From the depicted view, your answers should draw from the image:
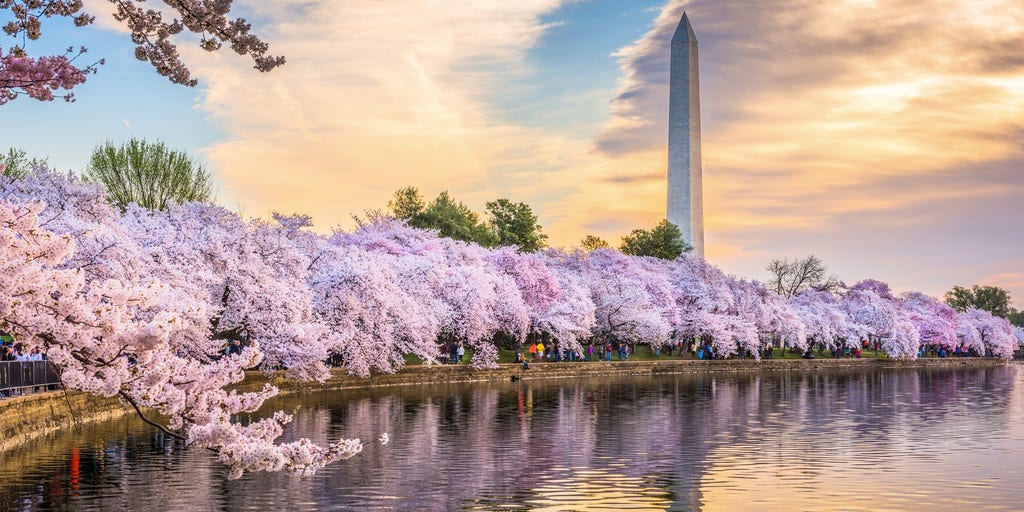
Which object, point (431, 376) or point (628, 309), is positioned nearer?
point (431, 376)

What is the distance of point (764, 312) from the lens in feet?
271

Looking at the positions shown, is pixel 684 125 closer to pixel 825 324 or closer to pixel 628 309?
pixel 628 309

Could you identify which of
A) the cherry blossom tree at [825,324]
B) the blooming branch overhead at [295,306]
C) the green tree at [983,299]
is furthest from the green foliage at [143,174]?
the green tree at [983,299]

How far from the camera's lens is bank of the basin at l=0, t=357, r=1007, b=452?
2697 centimetres

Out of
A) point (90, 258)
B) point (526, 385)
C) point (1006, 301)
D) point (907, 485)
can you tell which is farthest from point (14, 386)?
point (1006, 301)

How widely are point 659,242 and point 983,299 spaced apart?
91.6m

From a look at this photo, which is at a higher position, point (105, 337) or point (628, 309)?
point (628, 309)

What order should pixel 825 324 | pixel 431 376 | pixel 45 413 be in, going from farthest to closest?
pixel 825 324 → pixel 431 376 → pixel 45 413

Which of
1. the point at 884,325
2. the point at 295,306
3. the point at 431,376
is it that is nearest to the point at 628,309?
the point at 431,376

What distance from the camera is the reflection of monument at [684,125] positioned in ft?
246

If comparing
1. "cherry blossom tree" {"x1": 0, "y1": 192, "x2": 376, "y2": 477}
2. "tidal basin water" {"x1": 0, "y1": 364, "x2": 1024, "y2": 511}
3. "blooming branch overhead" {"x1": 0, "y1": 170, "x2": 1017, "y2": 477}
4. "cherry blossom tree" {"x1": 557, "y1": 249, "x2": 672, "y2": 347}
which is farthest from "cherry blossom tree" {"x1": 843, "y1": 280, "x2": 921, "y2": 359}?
"cherry blossom tree" {"x1": 0, "y1": 192, "x2": 376, "y2": 477}

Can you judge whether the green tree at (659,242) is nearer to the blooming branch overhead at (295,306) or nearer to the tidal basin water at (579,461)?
the blooming branch overhead at (295,306)

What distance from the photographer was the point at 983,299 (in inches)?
6570

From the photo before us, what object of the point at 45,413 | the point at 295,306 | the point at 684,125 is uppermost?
the point at 684,125
